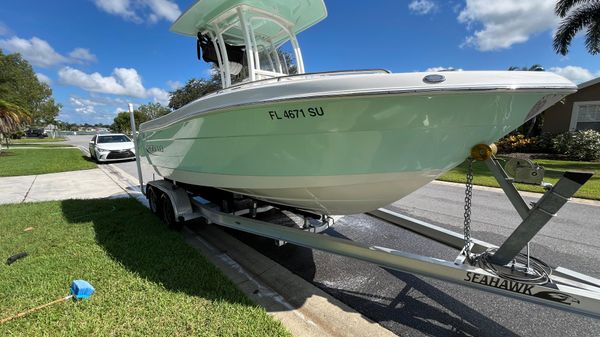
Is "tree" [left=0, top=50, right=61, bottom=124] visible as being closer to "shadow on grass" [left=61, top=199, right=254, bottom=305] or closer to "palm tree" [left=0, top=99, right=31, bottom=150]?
"palm tree" [left=0, top=99, right=31, bottom=150]

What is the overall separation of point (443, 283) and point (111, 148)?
14.5 m

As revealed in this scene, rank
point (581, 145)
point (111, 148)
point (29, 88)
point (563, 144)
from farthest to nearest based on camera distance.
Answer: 1. point (29, 88)
2. point (111, 148)
3. point (563, 144)
4. point (581, 145)

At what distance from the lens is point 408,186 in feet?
7.84

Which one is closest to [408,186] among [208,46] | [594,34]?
[208,46]

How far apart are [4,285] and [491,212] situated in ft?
21.4

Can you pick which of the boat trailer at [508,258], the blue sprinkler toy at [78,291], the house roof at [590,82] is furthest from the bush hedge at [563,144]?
the blue sprinkler toy at [78,291]

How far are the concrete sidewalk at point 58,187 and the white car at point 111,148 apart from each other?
319 centimetres

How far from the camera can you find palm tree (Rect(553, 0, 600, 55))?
1372cm

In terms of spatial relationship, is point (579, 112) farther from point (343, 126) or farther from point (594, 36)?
point (343, 126)

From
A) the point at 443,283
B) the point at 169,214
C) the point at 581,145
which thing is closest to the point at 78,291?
the point at 169,214

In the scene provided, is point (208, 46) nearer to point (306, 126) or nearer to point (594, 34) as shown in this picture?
point (306, 126)

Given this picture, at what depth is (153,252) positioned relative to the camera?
11.2 feet

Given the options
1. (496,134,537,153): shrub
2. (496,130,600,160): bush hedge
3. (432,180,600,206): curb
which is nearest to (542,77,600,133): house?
(496,130,600,160): bush hedge

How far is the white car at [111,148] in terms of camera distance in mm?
13202
